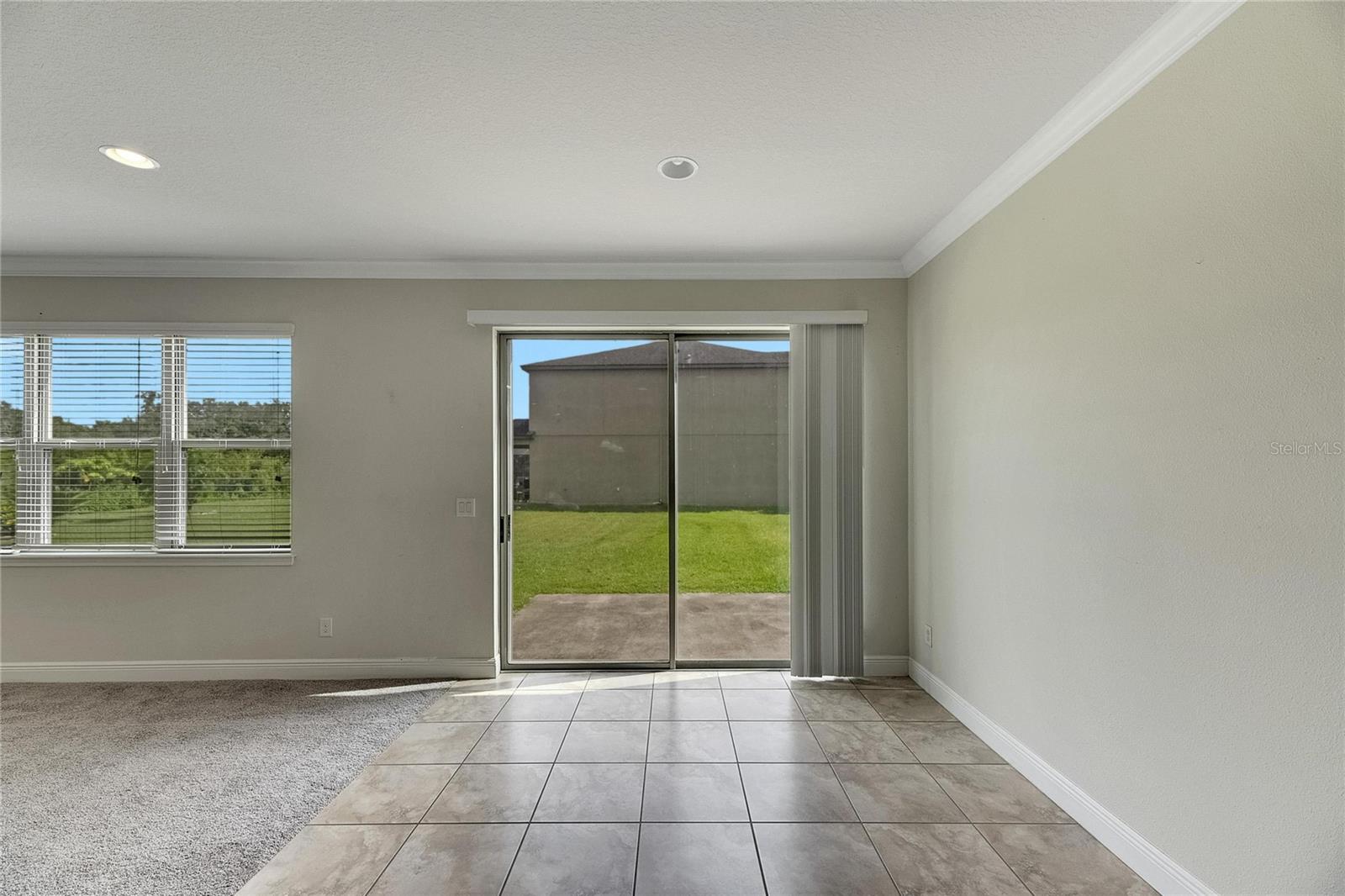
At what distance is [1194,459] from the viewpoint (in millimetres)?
1660

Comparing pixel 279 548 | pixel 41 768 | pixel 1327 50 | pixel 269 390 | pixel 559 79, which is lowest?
pixel 41 768

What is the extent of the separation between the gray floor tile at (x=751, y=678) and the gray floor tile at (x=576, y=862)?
148 centimetres

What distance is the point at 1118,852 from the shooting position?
6.38 feet

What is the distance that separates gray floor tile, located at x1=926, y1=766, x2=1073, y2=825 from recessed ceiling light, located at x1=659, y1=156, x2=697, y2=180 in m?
2.72

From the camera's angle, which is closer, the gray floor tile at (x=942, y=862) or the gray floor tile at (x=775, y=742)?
the gray floor tile at (x=942, y=862)

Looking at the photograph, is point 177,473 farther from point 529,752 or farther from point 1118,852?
point 1118,852

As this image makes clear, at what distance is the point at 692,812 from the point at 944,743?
1.32 m

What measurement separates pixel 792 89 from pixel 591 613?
3.09 meters

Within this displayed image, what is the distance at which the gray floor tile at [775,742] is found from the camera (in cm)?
262

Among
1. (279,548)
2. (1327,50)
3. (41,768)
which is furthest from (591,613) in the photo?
(1327,50)

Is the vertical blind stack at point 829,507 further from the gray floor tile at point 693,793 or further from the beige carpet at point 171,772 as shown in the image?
the beige carpet at point 171,772

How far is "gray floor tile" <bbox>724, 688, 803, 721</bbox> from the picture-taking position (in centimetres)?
307

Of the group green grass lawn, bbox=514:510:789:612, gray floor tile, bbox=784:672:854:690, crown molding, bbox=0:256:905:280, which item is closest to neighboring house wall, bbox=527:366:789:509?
green grass lawn, bbox=514:510:789:612

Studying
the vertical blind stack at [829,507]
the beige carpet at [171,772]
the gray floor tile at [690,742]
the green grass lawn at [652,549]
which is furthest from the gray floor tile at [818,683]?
the beige carpet at [171,772]
